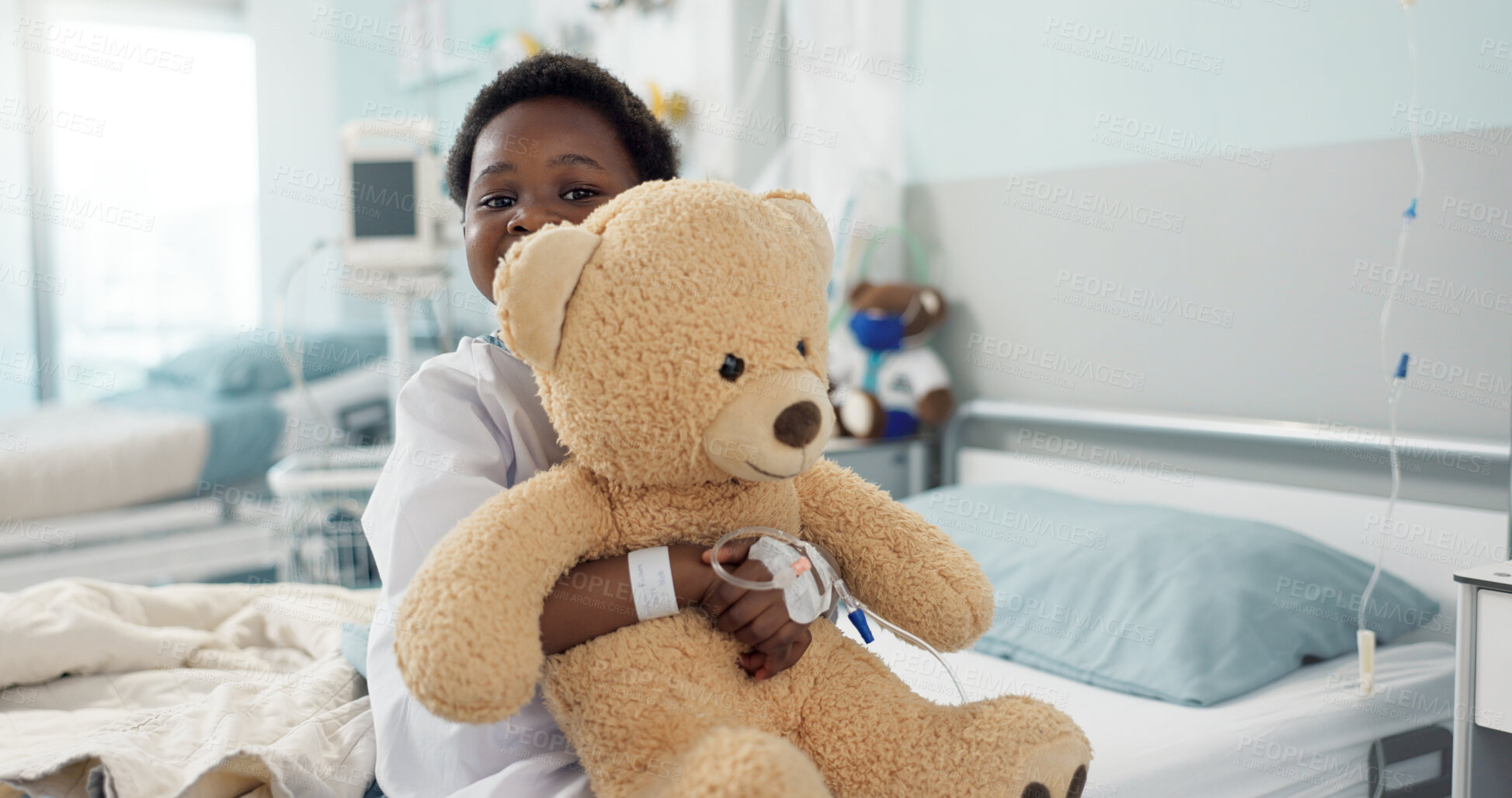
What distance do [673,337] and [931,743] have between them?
371mm

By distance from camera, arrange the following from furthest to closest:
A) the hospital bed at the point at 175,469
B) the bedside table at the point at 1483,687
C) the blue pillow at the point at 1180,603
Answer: the hospital bed at the point at 175,469 → the blue pillow at the point at 1180,603 → the bedside table at the point at 1483,687

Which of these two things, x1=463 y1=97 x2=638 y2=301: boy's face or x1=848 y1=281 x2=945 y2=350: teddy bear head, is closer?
x1=463 y1=97 x2=638 y2=301: boy's face

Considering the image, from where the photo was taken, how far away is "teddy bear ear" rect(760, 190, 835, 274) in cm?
82

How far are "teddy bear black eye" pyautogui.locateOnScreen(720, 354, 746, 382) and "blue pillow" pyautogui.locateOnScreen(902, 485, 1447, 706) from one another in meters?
→ 0.73

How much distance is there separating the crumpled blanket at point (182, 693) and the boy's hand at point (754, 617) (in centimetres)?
51

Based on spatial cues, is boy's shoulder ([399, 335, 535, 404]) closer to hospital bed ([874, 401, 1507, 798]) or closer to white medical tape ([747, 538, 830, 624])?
white medical tape ([747, 538, 830, 624])

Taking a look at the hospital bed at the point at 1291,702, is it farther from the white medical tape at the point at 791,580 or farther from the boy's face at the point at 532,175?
the boy's face at the point at 532,175

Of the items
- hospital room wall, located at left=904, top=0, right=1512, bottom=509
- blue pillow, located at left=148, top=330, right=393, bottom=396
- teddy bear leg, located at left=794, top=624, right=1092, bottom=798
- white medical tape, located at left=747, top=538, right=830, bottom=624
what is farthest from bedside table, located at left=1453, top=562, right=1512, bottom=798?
blue pillow, located at left=148, top=330, right=393, bottom=396

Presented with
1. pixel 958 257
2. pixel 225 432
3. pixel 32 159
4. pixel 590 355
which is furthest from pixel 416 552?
pixel 32 159

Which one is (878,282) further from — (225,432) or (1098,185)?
(225,432)

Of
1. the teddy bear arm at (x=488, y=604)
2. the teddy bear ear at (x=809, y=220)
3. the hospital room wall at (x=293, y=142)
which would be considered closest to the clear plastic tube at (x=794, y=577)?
the teddy bear arm at (x=488, y=604)

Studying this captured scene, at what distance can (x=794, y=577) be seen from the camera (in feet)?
2.63

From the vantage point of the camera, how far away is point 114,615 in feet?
4.81

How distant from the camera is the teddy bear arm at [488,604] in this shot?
65 centimetres
